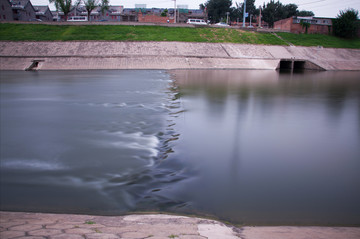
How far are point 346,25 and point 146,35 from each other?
31.4 meters

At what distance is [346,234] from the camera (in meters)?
3.75

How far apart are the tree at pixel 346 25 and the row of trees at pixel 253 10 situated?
2987 cm

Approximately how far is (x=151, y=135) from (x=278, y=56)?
103 ft

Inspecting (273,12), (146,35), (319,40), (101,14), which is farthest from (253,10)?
(146,35)

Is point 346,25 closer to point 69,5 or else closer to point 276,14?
point 276,14

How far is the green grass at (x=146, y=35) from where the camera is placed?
115 ft

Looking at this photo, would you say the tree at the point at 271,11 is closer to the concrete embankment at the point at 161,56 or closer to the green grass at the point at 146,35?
the green grass at the point at 146,35

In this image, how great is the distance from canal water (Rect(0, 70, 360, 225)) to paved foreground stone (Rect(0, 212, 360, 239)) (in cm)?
42

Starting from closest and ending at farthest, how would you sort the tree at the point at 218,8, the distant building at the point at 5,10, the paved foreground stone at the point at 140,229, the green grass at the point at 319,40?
the paved foreground stone at the point at 140,229, the green grass at the point at 319,40, the distant building at the point at 5,10, the tree at the point at 218,8

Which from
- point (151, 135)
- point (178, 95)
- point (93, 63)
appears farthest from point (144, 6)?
point (151, 135)

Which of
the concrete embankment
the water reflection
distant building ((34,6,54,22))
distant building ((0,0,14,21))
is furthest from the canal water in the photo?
distant building ((34,6,54,22))

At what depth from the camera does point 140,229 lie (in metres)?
3.36

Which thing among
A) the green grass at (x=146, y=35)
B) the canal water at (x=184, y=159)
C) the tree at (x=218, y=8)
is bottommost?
the canal water at (x=184, y=159)

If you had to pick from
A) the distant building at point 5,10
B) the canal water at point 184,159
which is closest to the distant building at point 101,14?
the distant building at point 5,10
